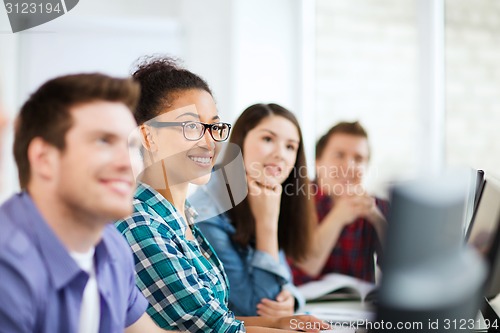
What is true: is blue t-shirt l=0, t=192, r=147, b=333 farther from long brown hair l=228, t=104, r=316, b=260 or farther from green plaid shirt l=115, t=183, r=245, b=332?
long brown hair l=228, t=104, r=316, b=260

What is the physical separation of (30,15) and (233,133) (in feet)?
1.50

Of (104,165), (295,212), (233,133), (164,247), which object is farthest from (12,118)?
(295,212)

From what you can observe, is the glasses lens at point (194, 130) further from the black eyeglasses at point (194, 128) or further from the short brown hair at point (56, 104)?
the short brown hair at point (56, 104)

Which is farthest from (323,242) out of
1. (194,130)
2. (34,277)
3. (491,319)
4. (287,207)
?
(34,277)

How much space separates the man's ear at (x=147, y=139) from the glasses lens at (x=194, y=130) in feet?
0.17

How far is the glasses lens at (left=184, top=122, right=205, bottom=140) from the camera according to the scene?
923 mm

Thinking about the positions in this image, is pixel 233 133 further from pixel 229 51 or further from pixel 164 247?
pixel 229 51

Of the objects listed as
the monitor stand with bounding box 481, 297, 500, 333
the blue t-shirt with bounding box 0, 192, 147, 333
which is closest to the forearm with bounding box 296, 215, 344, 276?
the monitor stand with bounding box 481, 297, 500, 333

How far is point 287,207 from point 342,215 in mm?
388

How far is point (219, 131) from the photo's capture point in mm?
937

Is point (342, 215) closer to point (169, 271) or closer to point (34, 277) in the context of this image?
point (169, 271)

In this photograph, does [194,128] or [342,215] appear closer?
[194,128]

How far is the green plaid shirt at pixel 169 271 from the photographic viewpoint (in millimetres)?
854

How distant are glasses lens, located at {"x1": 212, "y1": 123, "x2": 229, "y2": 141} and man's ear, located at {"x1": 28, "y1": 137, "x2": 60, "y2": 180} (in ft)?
1.26
